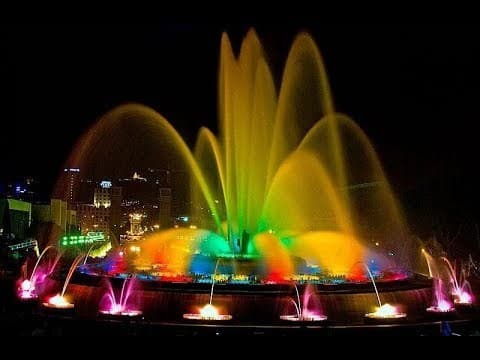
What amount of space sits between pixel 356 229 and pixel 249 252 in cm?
3914

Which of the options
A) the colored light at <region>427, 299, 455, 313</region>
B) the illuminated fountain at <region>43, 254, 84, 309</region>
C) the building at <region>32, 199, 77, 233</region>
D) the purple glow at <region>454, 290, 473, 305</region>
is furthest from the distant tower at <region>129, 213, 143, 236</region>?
the colored light at <region>427, 299, 455, 313</region>

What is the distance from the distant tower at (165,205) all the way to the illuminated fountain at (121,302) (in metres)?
87.2

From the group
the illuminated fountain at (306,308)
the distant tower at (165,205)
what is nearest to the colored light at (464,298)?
the illuminated fountain at (306,308)

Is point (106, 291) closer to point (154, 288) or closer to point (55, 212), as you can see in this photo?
point (154, 288)

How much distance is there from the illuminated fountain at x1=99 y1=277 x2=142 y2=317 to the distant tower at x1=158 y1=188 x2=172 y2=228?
87199mm

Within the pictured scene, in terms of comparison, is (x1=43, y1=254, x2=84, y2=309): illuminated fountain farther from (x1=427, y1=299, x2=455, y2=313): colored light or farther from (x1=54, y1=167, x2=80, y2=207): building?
(x1=54, y1=167, x2=80, y2=207): building

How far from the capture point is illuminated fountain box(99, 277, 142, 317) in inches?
590

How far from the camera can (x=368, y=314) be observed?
48.5 ft

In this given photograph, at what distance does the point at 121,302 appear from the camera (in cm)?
1532

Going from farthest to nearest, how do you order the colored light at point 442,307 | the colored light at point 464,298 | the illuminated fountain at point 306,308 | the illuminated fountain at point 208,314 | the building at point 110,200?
the building at point 110,200
the colored light at point 464,298
the colored light at point 442,307
the illuminated fountain at point 306,308
the illuminated fountain at point 208,314

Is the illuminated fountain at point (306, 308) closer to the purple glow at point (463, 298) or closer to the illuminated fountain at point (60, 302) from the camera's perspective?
the purple glow at point (463, 298)

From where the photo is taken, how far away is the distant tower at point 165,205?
345 feet

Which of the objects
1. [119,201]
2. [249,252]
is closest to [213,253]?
[249,252]

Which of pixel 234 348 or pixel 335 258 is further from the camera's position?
pixel 335 258
